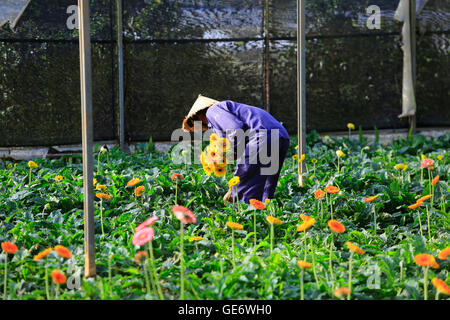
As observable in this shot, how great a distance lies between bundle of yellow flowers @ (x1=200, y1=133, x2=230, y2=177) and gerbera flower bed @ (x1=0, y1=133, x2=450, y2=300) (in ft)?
1.07

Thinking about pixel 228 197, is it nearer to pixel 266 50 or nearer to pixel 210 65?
pixel 210 65

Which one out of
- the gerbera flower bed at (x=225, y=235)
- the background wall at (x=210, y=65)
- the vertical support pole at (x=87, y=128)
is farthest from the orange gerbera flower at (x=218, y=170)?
the background wall at (x=210, y=65)

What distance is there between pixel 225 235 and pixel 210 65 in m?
3.75

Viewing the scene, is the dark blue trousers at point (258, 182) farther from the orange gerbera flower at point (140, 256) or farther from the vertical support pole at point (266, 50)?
the vertical support pole at point (266, 50)

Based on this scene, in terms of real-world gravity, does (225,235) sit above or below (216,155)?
below

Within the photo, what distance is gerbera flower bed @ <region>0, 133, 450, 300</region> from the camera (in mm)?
2379

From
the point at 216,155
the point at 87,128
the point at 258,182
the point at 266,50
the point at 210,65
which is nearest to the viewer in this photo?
the point at 87,128

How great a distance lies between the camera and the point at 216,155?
3.43 m

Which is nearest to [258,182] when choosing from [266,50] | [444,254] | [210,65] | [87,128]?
[87,128]

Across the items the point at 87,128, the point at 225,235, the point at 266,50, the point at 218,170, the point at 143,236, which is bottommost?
the point at 225,235

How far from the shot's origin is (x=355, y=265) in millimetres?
2836

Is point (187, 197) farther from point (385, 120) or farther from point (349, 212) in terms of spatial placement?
point (385, 120)
